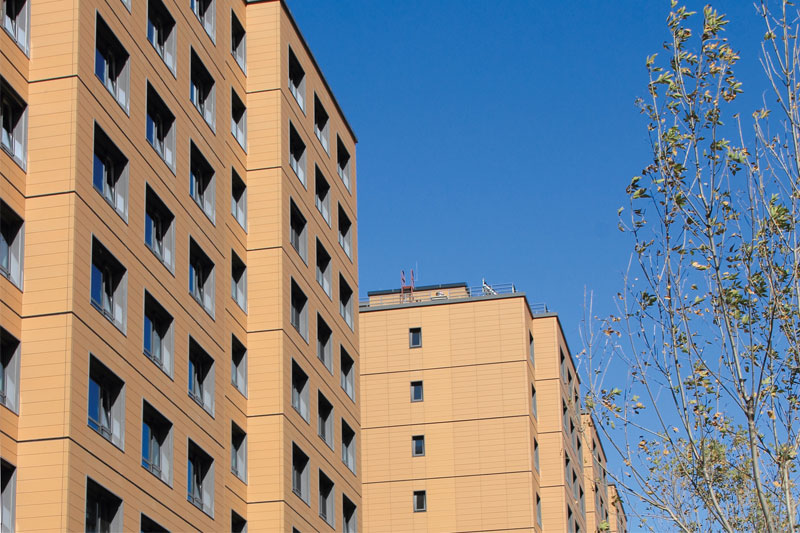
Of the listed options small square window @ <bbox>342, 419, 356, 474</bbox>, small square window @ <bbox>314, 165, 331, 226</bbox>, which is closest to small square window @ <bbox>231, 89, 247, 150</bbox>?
small square window @ <bbox>314, 165, 331, 226</bbox>

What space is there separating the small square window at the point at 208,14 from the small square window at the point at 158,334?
12341 millimetres

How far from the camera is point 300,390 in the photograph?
51.2 m

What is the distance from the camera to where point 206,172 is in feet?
144

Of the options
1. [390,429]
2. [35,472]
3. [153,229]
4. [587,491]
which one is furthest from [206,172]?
[587,491]

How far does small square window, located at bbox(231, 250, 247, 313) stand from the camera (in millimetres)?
48625

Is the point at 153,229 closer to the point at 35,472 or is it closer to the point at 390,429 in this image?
the point at 35,472

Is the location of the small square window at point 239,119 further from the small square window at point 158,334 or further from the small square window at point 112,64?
the small square window at point 158,334

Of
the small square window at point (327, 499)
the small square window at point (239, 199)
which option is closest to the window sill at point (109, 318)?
the small square window at point (239, 199)

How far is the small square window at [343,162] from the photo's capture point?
62469 millimetres

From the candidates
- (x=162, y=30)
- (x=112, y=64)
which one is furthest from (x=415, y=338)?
(x=112, y=64)

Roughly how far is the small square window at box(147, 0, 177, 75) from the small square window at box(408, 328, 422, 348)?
41.1m

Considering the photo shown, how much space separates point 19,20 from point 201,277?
11.5 meters

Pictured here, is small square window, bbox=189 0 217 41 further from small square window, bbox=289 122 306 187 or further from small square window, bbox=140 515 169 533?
small square window, bbox=140 515 169 533

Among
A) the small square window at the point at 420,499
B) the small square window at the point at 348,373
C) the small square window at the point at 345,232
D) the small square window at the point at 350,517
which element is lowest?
the small square window at the point at 350,517
